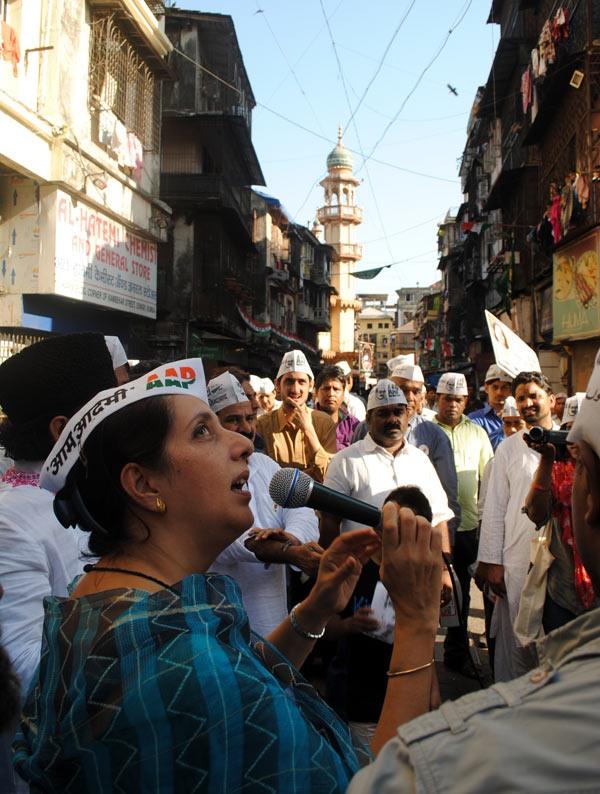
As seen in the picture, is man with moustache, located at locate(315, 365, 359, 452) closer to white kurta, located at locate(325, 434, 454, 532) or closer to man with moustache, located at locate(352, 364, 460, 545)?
man with moustache, located at locate(352, 364, 460, 545)

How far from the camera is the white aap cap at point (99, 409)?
182 centimetres

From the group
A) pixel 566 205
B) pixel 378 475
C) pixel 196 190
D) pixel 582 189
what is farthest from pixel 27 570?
pixel 196 190

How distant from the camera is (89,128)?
1327 centimetres

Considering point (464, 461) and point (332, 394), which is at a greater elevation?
point (332, 394)

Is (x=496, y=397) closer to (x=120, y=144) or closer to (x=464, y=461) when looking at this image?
(x=464, y=461)

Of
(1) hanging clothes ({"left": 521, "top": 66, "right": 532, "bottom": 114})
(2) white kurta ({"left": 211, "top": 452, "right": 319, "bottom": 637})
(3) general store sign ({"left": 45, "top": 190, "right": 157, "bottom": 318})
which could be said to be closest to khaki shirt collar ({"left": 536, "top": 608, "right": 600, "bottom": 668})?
(2) white kurta ({"left": 211, "top": 452, "right": 319, "bottom": 637})

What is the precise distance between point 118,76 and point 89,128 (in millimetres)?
2560

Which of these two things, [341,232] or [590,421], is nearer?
[590,421]

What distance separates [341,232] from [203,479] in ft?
269

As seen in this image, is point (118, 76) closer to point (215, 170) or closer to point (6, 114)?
point (6, 114)

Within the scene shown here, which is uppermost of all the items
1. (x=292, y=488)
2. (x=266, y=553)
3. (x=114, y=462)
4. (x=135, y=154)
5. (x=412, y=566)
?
(x=135, y=154)

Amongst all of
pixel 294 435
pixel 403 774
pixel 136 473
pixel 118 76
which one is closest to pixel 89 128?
pixel 118 76

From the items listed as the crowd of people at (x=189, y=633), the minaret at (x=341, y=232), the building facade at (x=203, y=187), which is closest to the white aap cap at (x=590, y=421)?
the crowd of people at (x=189, y=633)

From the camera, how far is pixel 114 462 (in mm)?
1810
